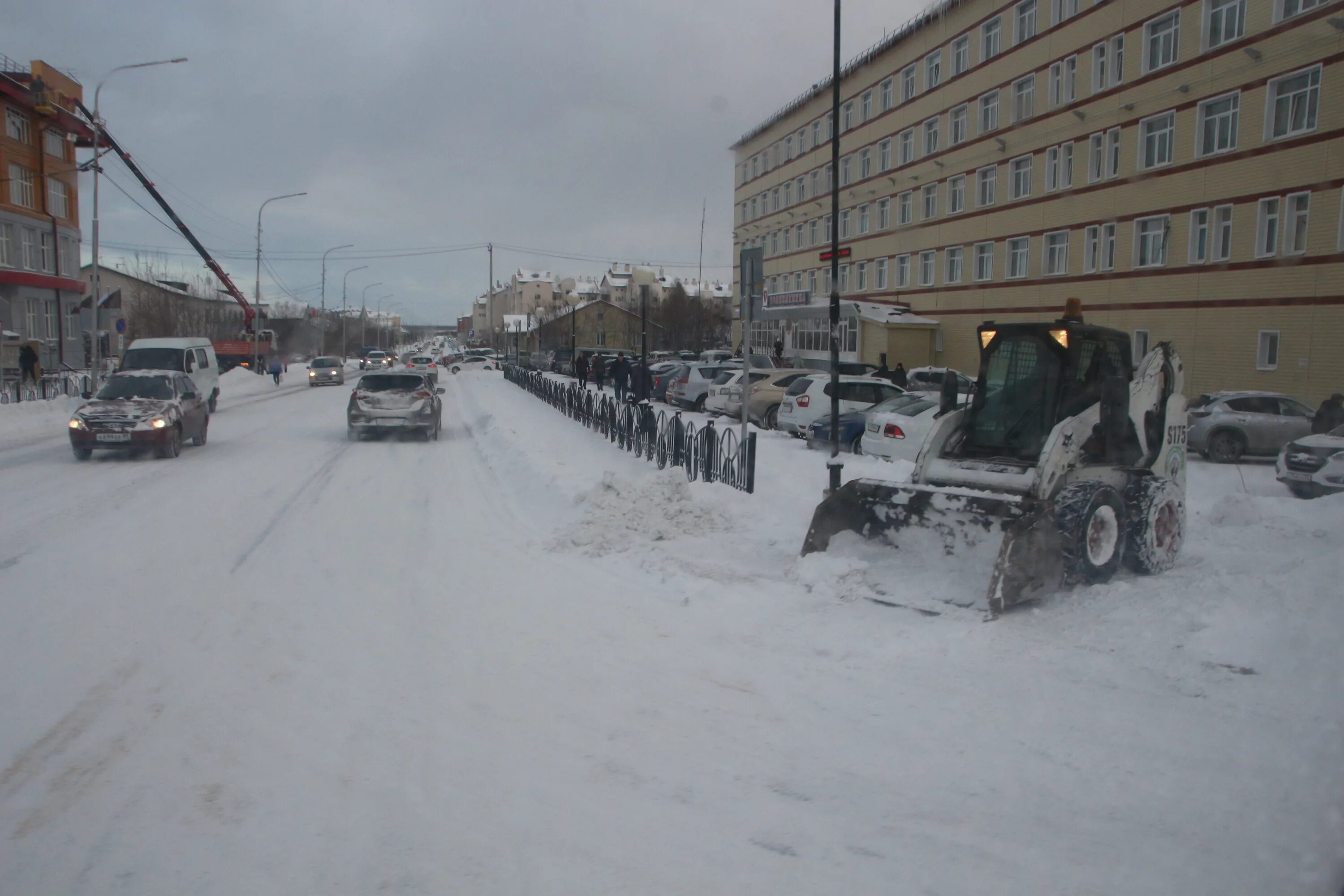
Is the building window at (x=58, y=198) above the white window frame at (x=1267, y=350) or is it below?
above

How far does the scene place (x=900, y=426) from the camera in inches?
609

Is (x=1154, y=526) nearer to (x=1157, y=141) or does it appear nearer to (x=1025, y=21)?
(x=1157, y=141)

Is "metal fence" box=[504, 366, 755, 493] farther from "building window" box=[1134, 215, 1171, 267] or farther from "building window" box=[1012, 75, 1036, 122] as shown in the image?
"building window" box=[1012, 75, 1036, 122]

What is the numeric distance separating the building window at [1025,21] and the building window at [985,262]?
7.67 metres

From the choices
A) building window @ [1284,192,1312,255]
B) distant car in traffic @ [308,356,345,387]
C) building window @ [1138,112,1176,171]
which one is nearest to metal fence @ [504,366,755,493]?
building window @ [1284,192,1312,255]

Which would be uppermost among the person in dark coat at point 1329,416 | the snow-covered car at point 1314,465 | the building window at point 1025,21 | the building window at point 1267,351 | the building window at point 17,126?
the building window at point 1025,21

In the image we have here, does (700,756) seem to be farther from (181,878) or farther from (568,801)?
(181,878)

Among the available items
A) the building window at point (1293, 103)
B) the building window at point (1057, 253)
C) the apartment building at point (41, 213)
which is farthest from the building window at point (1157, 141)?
the apartment building at point (41, 213)

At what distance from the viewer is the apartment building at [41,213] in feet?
137

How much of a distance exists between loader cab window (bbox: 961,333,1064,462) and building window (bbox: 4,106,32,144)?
4970cm

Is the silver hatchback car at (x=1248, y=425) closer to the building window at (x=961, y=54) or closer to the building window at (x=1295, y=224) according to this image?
the building window at (x=1295, y=224)

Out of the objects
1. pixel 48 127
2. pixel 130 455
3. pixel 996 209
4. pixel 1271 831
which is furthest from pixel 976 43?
pixel 48 127

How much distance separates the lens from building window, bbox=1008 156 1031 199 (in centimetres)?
3516

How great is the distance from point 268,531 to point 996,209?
33836mm
